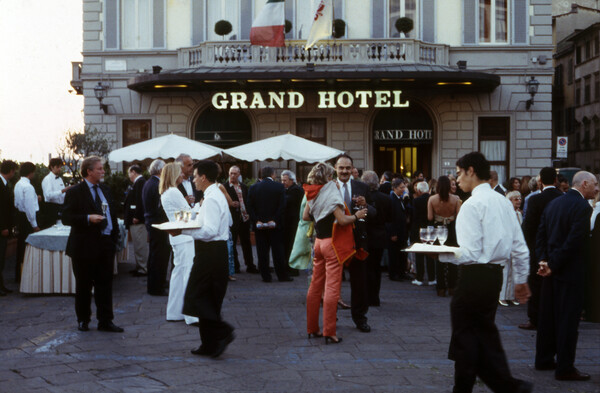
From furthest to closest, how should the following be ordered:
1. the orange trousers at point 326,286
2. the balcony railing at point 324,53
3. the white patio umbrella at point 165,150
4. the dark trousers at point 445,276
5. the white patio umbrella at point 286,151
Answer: the balcony railing at point 324,53 → the white patio umbrella at point 286,151 → the white patio umbrella at point 165,150 → the dark trousers at point 445,276 → the orange trousers at point 326,286

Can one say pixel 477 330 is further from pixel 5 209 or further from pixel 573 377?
pixel 5 209

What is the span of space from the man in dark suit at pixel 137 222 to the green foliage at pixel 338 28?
1234 cm

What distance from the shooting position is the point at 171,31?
24.1 m

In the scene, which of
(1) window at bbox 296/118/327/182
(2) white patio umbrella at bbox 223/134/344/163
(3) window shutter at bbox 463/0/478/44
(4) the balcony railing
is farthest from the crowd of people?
(3) window shutter at bbox 463/0/478/44

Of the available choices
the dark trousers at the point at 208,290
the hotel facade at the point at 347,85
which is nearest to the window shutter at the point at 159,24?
the hotel facade at the point at 347,85

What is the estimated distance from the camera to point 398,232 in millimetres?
12242

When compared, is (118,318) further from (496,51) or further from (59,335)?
(496,51)

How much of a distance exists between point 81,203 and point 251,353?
8.39ft

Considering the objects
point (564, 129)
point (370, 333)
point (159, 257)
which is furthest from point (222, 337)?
point (564, 129)

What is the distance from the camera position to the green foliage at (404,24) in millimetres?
23078

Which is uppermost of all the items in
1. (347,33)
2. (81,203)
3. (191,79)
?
(347,33)

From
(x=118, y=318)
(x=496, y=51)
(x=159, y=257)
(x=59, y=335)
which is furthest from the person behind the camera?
(x=496, y=51)

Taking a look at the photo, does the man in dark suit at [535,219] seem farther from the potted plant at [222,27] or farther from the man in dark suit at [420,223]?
the potted plant at [222,27]

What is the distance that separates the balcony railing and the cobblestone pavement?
1402cm
